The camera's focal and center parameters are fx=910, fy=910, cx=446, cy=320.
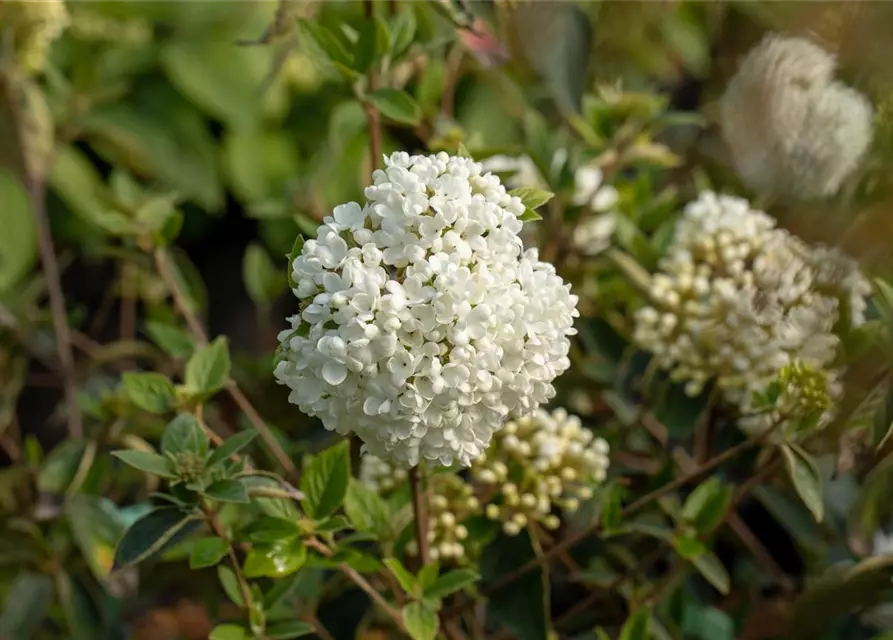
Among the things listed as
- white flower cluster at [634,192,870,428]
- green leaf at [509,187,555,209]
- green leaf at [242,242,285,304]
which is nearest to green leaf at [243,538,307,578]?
green leaf at [509,187,555,209]

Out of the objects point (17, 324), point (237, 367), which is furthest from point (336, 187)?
point (17, 324)

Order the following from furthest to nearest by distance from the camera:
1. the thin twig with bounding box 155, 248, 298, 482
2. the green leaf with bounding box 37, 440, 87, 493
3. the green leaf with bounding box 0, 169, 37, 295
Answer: the green leaf with bounding box 0, 169, 37, 295, the green leaf with bounding box 37, 440, 87, 493, the thin twig with bounding box 155, 248, 298, 482

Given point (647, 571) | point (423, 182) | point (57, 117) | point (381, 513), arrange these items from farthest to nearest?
1. point (57, 117)
2. point (647, 571)
3. point (381, 513)
4. point (423, 182)

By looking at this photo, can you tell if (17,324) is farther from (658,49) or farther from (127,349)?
(658,49)

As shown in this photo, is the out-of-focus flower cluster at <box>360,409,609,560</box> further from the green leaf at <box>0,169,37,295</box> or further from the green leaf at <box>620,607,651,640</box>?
the green leaf at <box>0,169,37,295</box>

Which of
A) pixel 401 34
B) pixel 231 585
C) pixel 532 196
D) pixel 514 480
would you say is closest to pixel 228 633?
pixel 231 585

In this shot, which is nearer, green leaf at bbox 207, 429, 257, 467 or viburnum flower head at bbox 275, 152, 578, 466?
viburnum flower head at bbox 275, 152, 578, 466
